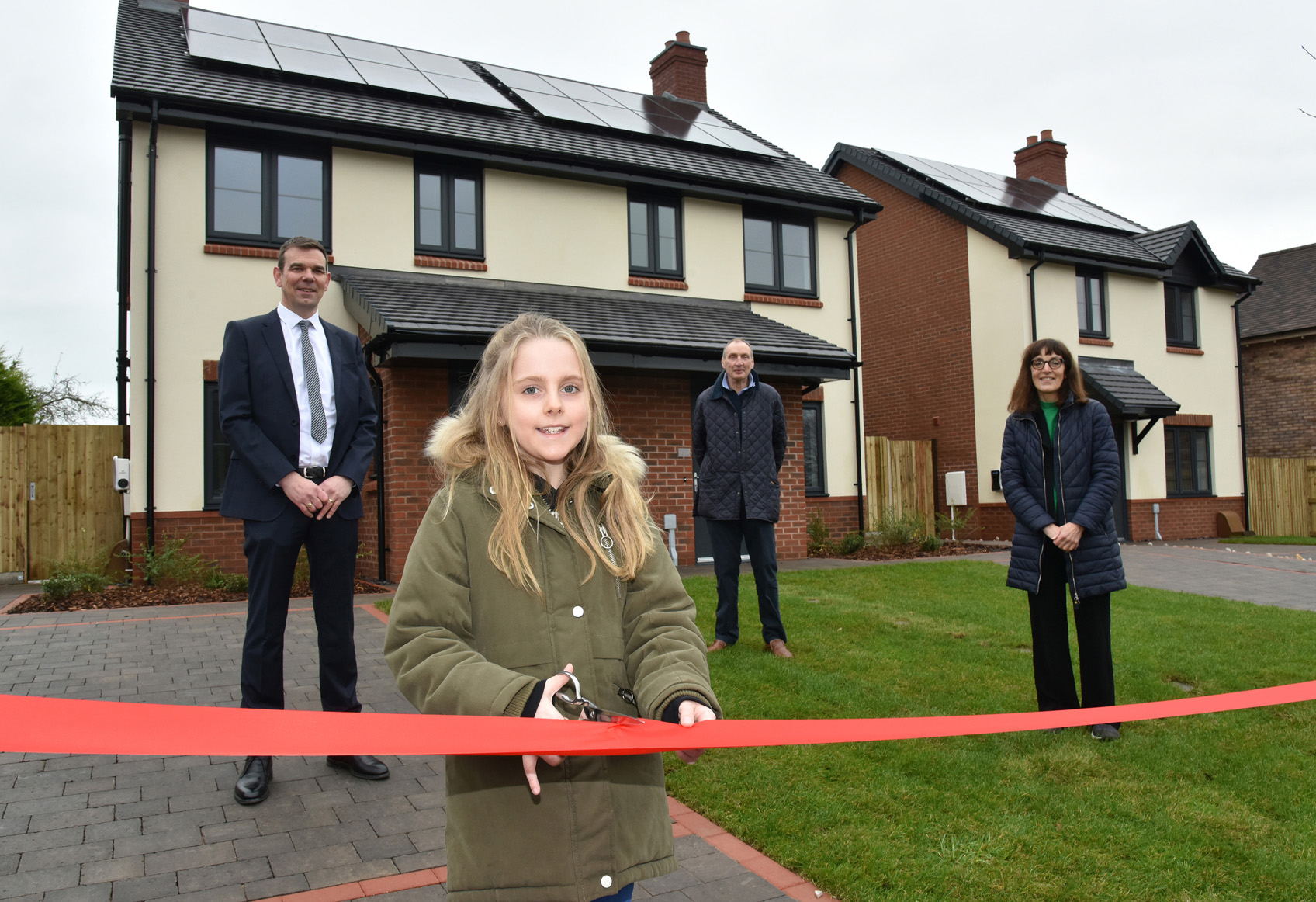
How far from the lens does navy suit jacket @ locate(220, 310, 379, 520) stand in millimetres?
3662

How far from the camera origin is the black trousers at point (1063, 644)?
460cm

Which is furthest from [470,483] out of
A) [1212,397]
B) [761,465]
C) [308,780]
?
[1212,397]

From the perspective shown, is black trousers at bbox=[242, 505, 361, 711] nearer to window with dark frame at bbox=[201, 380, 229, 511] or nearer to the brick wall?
window with dark frame at bbox=[201, 380, 229, 511]

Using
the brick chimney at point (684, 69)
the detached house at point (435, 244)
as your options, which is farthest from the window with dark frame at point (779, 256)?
the brick chimney at point (684, 69)

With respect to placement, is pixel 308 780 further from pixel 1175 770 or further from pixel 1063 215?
pixel 1063 215

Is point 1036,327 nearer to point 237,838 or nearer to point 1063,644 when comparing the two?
point 1063,644

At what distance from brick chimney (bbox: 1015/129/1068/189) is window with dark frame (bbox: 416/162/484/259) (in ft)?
56.9

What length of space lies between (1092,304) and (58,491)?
18.8 m

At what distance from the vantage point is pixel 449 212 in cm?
1235

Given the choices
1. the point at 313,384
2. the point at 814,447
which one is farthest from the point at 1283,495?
the point at 313,384

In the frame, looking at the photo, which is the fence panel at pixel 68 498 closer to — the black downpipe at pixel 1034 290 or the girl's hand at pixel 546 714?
the girl's hand at pixel 546 714

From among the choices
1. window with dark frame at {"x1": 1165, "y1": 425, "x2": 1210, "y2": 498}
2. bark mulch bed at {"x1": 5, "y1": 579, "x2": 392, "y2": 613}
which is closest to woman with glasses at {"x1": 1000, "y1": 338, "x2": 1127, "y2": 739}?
bark mulch bed at {"x1": 5, "y1": 579, "x2": 392, "y2": 613}

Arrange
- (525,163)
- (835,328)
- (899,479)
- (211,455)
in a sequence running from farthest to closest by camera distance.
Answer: (899,479) < (835,328) < (525,163) < (211,455)

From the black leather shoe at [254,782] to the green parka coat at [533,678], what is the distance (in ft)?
7.40
